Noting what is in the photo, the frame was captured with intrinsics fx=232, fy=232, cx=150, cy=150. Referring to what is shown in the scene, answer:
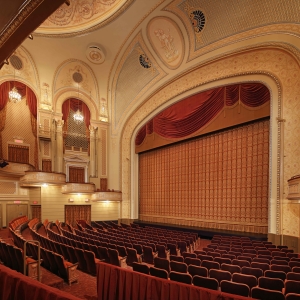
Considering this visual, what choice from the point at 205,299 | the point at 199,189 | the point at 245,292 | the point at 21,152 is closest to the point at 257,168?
the point at 199,189

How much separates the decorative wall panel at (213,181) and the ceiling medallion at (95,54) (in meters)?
5.98

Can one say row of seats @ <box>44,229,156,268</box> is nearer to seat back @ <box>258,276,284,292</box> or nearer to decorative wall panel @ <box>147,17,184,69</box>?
seat back @ <box>258,276,284,292</box>

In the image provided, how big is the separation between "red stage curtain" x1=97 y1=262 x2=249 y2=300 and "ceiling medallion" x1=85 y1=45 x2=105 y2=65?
11822mm

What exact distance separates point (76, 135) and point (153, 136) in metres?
4.46

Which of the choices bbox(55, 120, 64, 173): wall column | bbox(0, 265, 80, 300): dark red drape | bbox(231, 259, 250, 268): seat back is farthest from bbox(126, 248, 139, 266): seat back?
bbox(55, 120, 64, 173): wall column

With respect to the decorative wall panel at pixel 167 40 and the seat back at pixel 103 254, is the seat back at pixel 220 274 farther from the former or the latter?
the decorative wall panel at pixel 167 40

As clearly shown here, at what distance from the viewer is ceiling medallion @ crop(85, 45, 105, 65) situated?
12.3 meters

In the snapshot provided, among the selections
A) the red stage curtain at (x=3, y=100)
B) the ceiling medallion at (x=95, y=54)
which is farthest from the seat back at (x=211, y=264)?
the ceiling medallion at (x=95, y=54)

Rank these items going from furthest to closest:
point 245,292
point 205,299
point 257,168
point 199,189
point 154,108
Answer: point 154,108 → point 199,189 → point 257,168 → point 245,292 → point 205,299

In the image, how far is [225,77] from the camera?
30.8 ft

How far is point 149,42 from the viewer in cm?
1106

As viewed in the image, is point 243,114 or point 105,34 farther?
point 105,34

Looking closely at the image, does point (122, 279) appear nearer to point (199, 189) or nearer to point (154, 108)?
point (199, 189)

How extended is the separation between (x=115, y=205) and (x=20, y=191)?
5.10 metres
